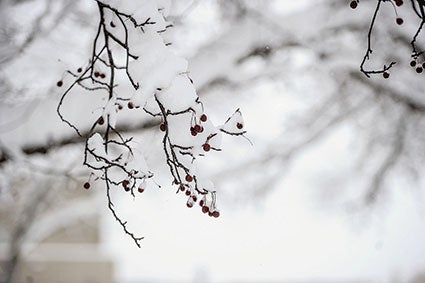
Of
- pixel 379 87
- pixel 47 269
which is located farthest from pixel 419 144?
pixel 47 269

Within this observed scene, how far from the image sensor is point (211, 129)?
2.24 m

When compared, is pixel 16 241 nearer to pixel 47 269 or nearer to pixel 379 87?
pixel 379 87

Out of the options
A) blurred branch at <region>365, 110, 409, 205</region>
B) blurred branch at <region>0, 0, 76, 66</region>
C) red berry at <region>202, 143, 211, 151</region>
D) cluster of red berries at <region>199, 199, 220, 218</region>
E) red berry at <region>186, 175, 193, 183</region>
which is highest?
blurred branch at <region>365, 110, 409, 205</region>

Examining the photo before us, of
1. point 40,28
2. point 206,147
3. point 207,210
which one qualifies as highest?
point 40,28

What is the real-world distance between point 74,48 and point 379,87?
14.3 ft

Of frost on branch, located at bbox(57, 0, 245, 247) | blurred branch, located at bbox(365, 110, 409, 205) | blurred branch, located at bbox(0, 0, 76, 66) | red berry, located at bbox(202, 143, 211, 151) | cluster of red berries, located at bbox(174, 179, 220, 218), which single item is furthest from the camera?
blurred branch, located at bbox(365, 110, 409, 205)

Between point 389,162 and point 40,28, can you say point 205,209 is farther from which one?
point 389,162

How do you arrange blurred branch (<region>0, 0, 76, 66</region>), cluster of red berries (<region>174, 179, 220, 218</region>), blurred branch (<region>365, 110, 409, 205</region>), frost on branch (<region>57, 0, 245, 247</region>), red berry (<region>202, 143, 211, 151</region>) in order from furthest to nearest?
blurred branch (<region>365, 110, 409, 205</region>) < blurred branch (<region>0, 0, 76, 66</region>) < cluster of red berries (<region>174, 179, 220, 218</region>) < red berry (<region>202, 143, 211, 151</region>) < frost on branch (<region>57, 0, 245, 247</region>)

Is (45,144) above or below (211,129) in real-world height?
above

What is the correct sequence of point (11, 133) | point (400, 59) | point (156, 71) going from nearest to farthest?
point (156, 71) → point (11, 133) → point (400, 59)

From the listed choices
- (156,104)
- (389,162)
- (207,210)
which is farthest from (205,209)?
(389,162)

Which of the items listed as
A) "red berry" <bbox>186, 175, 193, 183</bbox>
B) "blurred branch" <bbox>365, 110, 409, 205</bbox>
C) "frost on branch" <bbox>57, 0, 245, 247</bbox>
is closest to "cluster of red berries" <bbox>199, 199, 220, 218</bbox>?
"frost on branch" <bbox>57, 0, 245, 247</bbox>

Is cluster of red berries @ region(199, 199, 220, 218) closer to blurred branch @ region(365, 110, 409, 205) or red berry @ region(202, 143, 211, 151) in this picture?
red berry @ region(202, 143, 211, 151)

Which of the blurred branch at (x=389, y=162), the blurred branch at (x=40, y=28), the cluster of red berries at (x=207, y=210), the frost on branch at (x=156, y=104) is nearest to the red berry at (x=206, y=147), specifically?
the frost on branch at (x=156, y=104)
